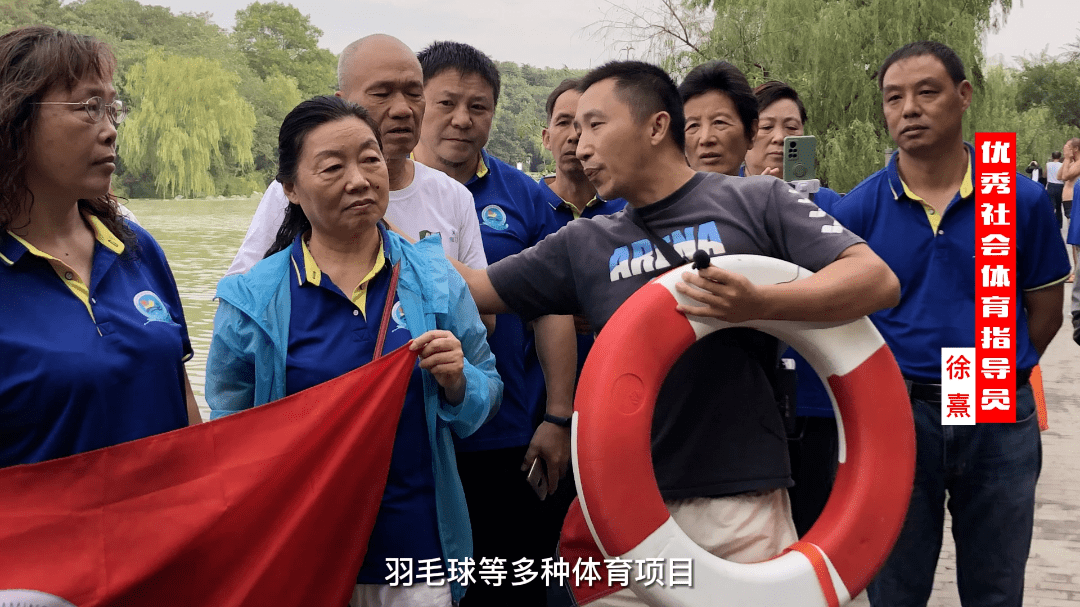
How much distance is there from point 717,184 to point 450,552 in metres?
1.03

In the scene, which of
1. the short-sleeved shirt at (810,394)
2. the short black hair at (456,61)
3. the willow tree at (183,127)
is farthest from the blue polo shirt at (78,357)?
the willow tree at (183,127)

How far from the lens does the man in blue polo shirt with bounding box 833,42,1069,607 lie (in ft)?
9.14

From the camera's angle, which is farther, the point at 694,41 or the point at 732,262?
the point at 694,41

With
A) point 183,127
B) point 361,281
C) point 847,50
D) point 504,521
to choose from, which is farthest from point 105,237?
point 183,127

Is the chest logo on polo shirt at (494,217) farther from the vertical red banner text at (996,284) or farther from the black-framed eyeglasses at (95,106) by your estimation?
the vertical red banner text at (996,284)

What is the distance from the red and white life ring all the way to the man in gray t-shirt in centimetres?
7

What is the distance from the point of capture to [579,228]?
7.59ft

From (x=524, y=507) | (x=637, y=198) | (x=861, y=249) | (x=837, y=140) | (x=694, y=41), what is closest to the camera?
(x=861, y=249)

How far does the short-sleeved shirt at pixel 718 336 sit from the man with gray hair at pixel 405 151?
0.53m

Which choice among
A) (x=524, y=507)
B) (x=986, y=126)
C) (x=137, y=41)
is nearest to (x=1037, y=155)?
(x=986, y=126)

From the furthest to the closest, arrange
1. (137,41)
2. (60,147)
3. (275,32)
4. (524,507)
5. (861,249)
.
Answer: (275,32) → (137,41) → (524,507) → (861,249) → (60,147)

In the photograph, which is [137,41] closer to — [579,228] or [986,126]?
[986,126]

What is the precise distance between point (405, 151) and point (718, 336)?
107cm

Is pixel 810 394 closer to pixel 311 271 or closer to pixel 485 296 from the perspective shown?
pixel 485 296
